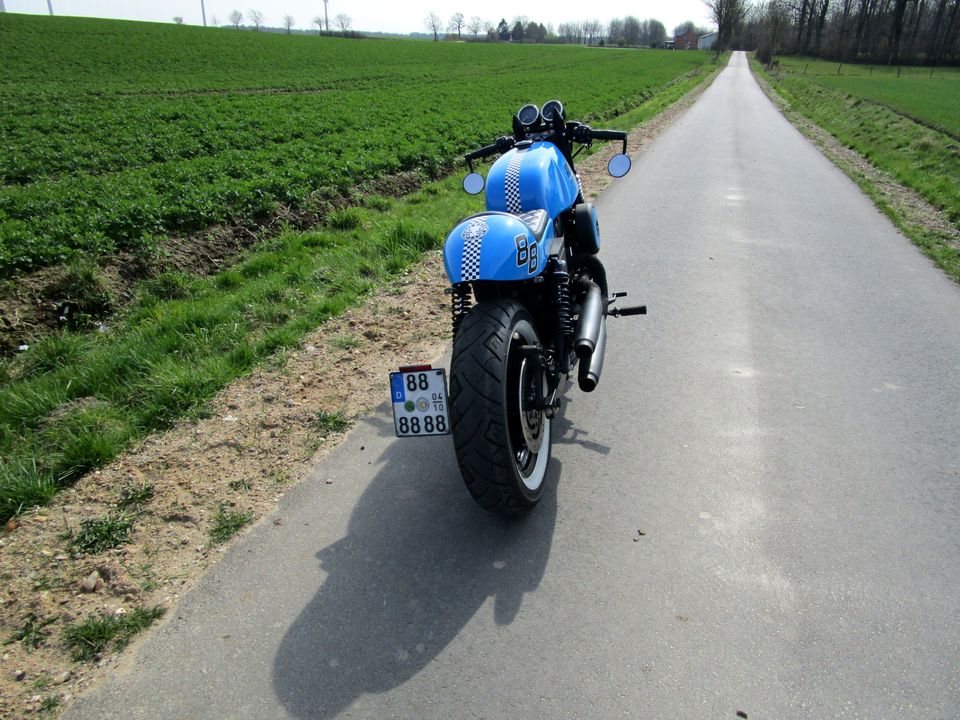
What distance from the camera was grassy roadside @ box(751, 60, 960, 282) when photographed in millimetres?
8047

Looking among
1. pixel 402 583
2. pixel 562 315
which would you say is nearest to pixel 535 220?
pixel 562 315

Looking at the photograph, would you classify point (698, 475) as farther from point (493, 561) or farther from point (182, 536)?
point (182, 536)

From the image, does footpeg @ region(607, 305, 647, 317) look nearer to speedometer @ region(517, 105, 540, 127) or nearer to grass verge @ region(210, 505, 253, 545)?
speedometer @ region(517, 105, 540, 127)

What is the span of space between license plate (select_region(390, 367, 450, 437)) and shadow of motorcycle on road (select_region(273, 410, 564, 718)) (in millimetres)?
514

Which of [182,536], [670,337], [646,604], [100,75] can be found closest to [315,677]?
[182,536]

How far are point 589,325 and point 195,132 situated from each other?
14.5 metres

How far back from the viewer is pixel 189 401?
3.97 metres

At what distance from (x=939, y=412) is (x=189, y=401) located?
15.5ft

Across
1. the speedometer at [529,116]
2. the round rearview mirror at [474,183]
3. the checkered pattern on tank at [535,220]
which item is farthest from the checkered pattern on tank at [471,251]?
the speedometer at [529,116]

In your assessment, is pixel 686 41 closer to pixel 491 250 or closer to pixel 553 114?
pixel 553 114

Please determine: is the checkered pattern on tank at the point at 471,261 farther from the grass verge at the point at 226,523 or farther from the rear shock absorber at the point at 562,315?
the grass verge at the point at 226,523

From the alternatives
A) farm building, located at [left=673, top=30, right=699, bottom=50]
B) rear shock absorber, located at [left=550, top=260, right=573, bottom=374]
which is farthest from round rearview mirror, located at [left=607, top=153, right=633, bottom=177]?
farm building, located at [left=673, top=30, right=699, bottom=50]

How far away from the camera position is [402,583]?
2.59 m

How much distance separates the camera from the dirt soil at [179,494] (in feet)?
7.50
